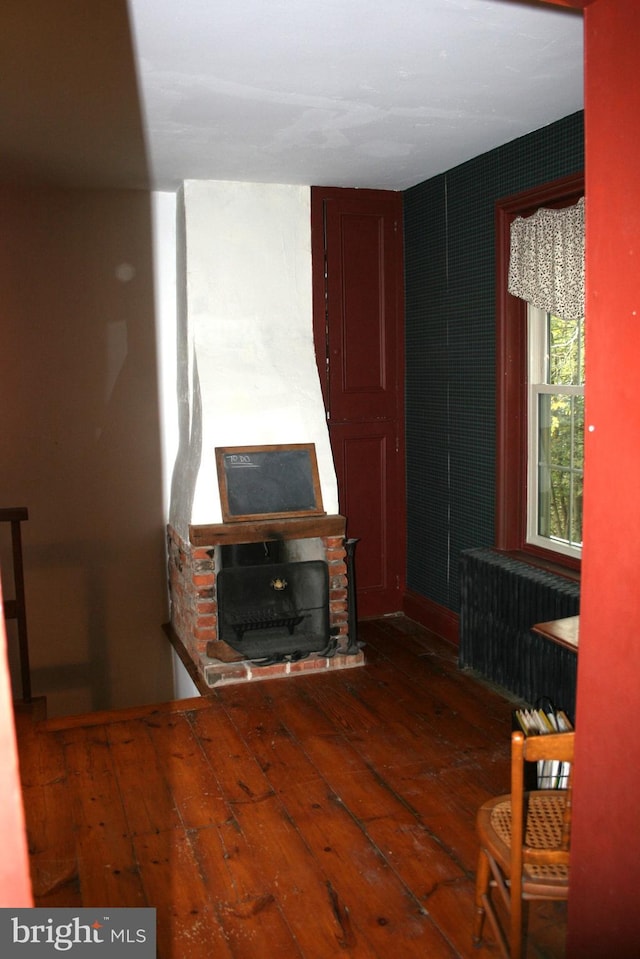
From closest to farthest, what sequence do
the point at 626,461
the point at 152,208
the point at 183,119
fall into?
the point at 626,461
the point at 183,119
the point at 152,208

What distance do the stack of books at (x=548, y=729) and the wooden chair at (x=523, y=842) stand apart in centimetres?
19

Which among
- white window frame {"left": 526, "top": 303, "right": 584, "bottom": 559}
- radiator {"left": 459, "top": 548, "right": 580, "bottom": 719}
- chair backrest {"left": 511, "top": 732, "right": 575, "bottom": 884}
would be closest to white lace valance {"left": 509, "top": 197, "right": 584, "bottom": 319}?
Answer: white window frame {"left": 526, "top": 303, "right": 584, "bottom": 559}

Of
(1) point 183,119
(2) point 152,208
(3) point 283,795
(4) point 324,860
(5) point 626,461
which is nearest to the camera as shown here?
(5) point 626,461

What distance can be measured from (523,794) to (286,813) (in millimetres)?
1375

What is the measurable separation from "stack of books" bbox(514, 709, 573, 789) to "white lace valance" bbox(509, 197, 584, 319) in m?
1.92

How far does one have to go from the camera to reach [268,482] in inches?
188

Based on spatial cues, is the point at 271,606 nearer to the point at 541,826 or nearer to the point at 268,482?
the point at 268,482

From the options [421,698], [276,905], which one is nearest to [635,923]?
[276,905]

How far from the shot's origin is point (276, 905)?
8.71 ft

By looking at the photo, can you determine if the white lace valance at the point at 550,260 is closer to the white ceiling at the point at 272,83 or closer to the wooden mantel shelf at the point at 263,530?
the white ceiling at the point at 272,83

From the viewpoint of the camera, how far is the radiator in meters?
3.75

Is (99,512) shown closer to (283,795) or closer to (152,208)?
(152,208)

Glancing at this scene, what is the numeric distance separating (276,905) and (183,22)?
277 centimetres

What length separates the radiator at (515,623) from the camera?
375 centimetres
